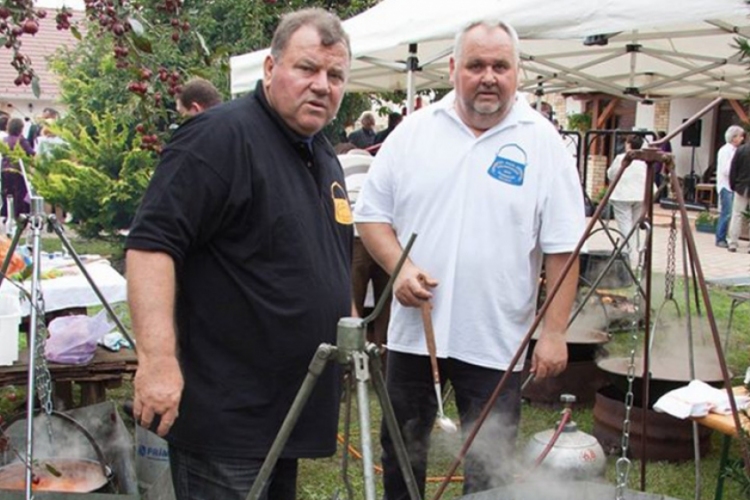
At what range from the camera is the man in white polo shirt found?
2.38 metres

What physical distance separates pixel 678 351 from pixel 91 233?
694 cm

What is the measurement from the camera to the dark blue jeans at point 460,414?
2.47 metres

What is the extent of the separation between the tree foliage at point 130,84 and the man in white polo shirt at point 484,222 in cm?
65

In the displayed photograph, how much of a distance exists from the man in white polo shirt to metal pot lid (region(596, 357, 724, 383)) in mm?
1614

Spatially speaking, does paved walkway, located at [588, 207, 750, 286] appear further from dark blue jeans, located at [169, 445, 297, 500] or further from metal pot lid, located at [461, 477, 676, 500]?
dark blue jeans, located at [169, 445, 297, 500]

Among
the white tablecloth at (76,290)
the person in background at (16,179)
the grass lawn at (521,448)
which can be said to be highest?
the person in background at (16,179)

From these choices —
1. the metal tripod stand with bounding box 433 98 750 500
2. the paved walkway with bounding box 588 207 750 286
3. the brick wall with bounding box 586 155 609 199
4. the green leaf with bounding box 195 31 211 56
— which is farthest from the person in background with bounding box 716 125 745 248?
the green leaf with bounding box 195 31 211 56

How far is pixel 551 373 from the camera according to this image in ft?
8.07

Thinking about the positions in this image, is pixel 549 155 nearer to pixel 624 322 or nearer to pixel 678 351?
pixel 678 351

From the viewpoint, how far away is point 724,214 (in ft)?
38.7

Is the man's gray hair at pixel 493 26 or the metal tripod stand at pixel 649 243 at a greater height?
the man's gray hair at pixel 493 26

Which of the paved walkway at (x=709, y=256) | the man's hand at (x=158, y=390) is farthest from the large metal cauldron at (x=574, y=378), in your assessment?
the paved walkway at (x=709, y=256)

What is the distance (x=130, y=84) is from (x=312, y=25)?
0.53 metres

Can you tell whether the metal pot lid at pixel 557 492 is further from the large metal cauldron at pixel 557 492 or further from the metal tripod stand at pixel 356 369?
the metal tripod stand at pixel 356 369
